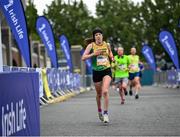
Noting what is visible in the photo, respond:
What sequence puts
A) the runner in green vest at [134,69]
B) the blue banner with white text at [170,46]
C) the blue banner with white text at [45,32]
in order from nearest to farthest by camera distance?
the runner in green vest at [134,69] < the blue banner with white text at [45,32] < the blue banner with white text at [170,46]

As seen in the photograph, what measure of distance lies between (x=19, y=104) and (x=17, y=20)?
9.61 m

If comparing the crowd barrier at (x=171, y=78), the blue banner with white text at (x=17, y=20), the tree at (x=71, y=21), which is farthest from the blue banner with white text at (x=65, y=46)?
the tree at (x=71, y=21)

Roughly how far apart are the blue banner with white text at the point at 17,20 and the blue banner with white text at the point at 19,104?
747cm

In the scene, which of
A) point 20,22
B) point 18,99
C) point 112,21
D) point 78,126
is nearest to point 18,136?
point 18,99

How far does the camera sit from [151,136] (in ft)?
35.1

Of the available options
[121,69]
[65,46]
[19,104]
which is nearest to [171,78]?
[65,46]

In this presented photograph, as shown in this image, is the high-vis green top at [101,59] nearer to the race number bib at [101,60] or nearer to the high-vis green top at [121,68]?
the race number bib at [101,60]

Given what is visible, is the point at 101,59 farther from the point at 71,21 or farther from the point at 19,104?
the point at 71,21

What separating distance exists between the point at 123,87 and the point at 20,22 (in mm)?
4692

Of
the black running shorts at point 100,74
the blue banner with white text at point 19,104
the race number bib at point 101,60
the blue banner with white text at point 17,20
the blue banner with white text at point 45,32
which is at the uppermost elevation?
the blue banner with white text at point 45,32

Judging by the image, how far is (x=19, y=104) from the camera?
28.6 ft

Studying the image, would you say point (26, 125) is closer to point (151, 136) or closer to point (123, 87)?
point (151, 136)

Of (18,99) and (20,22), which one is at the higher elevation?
A: (20,22)

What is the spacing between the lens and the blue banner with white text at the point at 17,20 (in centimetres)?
1744
